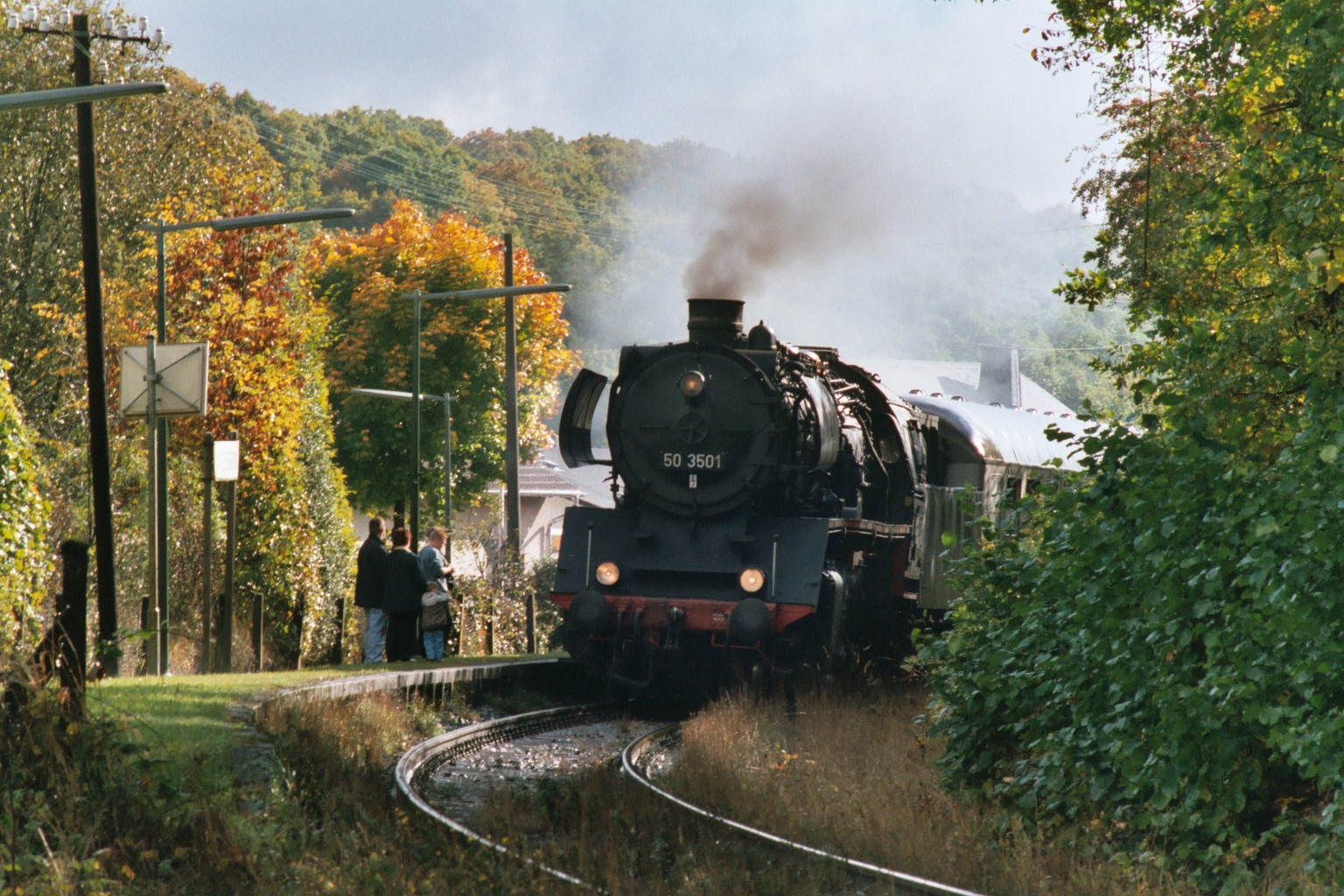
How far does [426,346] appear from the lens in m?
36.8

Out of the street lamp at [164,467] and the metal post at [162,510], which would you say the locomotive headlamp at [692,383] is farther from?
the metal post at [162,510]

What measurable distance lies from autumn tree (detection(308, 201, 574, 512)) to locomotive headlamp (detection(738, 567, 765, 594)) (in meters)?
24.2

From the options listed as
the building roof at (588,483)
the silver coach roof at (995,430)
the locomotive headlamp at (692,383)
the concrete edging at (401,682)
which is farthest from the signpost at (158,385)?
the building roof at (588,483)

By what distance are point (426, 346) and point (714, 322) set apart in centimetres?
2356

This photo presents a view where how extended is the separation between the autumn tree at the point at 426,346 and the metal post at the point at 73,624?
28739mm

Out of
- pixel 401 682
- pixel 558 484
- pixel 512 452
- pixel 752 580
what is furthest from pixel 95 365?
pixel 558 484

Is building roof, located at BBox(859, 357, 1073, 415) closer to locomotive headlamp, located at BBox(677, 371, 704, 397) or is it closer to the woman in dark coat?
the woman in dark coat

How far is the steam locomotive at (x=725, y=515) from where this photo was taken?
13211mm

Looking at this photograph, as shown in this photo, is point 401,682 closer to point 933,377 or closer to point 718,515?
point 718,515

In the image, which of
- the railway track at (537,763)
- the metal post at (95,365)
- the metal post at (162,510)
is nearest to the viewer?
the railway track at (537,763)

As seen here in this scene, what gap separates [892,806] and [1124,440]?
245 centimetres

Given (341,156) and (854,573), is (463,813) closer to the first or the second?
(854,573)

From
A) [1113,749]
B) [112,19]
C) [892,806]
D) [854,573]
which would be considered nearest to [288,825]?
[892,806]

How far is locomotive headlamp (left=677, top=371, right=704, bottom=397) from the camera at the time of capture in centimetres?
1344
